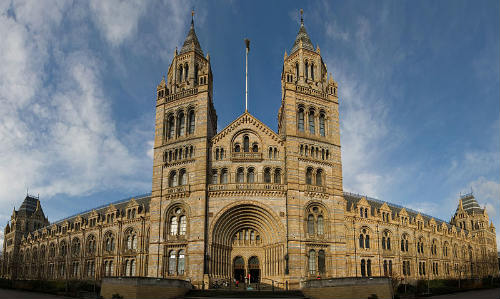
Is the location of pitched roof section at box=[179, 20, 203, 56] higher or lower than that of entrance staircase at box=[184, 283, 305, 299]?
higher

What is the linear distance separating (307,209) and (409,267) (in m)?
28.6

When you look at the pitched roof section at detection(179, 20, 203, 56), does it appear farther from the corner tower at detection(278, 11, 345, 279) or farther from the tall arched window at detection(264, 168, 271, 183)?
the tall arched window at detection(264, 168, 271, 183)

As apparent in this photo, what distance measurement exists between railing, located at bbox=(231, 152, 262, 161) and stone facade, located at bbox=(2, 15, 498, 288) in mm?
124

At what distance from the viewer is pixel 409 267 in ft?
213

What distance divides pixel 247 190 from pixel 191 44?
76.5ft

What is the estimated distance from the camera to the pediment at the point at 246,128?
5012 centimetres

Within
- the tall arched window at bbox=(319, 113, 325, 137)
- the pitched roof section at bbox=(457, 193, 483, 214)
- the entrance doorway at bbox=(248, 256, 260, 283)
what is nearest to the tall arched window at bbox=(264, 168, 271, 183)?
the tall arched window at bbox=(319, 113, 325, 137)

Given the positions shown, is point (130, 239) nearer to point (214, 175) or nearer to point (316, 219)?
point (214, 175)

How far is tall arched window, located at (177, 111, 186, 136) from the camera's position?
170ft

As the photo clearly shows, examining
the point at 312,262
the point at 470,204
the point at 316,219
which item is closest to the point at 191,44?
the point at 316,219

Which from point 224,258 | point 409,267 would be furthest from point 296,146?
point 409,267

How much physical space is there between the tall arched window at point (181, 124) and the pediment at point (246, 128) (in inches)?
184

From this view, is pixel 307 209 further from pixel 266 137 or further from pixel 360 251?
pixel 360 251

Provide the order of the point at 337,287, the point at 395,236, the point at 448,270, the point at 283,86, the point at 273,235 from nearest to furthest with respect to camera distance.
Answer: the point at 337,287
the point at 273,235
the point at 283,86
the point at 395,236
the point at 448,270
